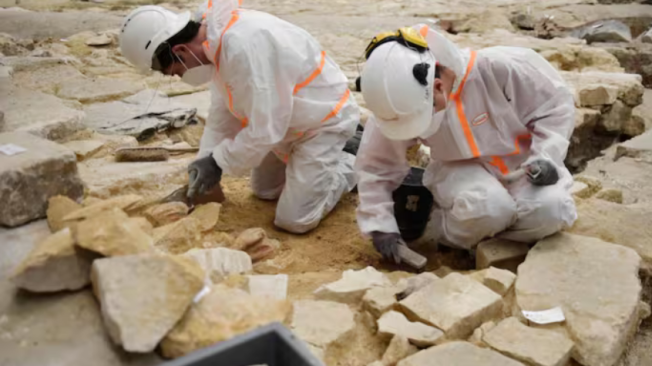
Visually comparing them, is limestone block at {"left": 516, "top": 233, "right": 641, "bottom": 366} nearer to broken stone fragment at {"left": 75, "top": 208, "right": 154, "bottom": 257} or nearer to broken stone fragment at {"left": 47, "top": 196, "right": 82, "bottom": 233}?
broken stone fragment at {"left": 75, "top": 208, "right": 154, "bottom": 257}

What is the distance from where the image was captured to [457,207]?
9.47 ft

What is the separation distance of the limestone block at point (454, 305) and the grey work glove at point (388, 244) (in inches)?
23.0

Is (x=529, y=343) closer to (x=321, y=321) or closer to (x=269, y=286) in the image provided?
(x=321, y=321)

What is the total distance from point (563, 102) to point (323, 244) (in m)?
1.40

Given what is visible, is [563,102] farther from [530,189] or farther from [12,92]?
[12,92]

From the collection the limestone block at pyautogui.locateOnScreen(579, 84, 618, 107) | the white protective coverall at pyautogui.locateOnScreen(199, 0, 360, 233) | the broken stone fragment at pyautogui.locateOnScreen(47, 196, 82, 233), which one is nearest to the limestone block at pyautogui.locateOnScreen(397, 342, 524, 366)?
the broken stone fragment at pyautogui.locateOnScreen(47, 196, 82, 233)

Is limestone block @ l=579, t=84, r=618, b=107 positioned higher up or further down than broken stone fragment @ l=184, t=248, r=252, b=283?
further down

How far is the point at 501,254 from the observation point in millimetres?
2783

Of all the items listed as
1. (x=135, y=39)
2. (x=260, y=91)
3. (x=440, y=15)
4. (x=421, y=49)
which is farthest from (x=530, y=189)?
(x=440, y=15)

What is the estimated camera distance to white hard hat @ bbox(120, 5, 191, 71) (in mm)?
3024

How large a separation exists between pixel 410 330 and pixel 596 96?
3.37m

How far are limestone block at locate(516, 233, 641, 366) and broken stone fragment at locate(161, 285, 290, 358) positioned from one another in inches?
42.9

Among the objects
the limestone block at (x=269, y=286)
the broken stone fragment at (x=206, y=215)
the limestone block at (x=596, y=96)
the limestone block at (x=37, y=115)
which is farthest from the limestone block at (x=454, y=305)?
the limestone block at (x=596, y=96)

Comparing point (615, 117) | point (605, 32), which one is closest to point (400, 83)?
point (615, 117)
